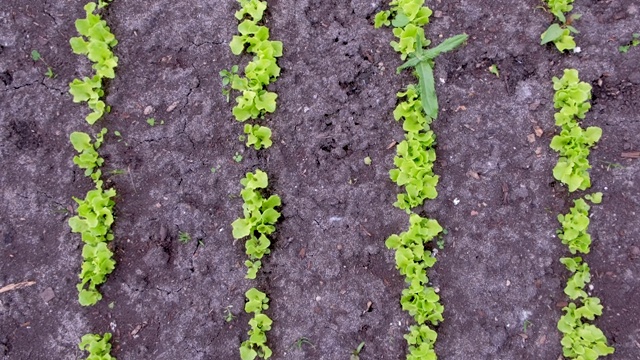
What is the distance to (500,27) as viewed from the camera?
358 cm

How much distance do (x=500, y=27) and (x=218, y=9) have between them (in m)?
1.97

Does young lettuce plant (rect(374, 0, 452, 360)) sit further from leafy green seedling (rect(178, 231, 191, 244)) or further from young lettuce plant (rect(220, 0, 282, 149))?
leafy green seedling (rect(178, 231, 191, 244))

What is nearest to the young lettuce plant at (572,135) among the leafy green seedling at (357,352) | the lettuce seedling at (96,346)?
the leafy green seedling at (357,352)

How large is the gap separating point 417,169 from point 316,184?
68 cm

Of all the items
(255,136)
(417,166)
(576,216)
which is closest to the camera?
(576,216)

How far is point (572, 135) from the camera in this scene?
332 cm

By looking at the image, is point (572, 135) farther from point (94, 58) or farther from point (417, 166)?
point (94, 58)

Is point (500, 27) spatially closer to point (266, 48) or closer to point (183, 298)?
point (266, 48)

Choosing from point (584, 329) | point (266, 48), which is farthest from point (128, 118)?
point (584, 329)

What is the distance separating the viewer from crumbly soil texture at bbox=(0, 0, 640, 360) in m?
3.36

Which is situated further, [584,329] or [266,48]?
[266,48]

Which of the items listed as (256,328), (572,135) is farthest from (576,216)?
(256,328)

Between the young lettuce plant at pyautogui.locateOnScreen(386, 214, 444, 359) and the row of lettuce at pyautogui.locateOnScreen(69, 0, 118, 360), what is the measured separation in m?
1.88

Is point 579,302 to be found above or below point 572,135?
below
